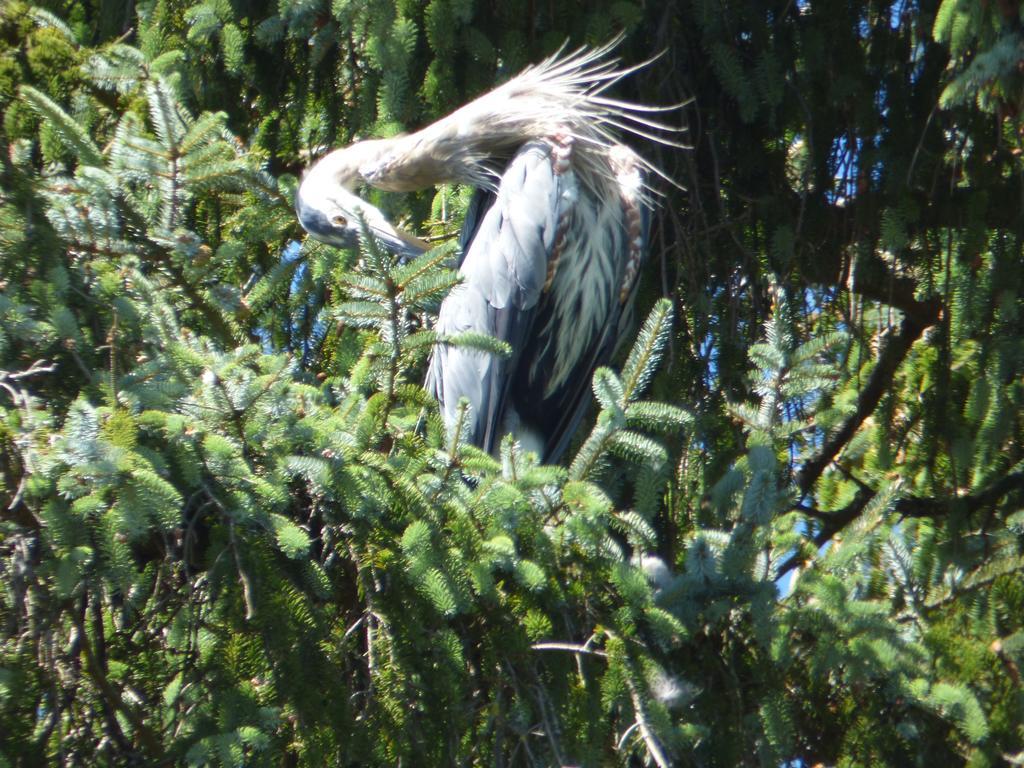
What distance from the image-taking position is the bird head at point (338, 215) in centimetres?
341

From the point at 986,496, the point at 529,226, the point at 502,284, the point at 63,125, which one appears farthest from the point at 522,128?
the point at 986,496

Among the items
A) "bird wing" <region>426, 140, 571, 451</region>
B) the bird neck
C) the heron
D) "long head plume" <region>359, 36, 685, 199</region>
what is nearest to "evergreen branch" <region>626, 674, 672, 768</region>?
"bird wing" <region>426, 140, 571, 451</region>

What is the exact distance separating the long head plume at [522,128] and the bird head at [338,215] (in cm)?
12

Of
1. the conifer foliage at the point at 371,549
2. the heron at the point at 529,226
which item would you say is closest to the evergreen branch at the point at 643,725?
the conifer foliage at the point at 371,549

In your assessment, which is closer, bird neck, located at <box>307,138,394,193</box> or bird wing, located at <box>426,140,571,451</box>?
bird wing, located at <box>426,140,571,451</box>

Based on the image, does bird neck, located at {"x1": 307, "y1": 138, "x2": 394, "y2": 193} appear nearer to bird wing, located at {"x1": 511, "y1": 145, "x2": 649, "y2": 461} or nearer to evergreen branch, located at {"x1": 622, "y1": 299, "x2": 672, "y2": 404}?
bird wing, located at {"x1": 511, "y1": 145, "x2": 649, "y2": 461}

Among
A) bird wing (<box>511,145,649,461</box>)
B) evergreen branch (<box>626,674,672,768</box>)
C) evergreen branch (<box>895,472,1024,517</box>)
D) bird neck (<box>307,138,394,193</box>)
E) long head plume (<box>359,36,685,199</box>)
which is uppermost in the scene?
long head plume (<box>359,36,685,199</box>)

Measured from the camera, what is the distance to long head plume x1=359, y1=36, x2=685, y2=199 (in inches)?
139

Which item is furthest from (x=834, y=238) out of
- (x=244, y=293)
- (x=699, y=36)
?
(x=244, y=293)

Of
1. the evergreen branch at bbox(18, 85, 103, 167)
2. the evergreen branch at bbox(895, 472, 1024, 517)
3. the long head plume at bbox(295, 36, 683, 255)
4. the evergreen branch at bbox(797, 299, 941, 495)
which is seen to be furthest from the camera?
the evergreen branch at bbox(797, 299, 941, 495)

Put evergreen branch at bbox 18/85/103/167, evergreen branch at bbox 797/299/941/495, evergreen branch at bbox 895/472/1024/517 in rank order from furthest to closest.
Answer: evergreen branch at bbox 797/299/941/495 → evergreen branch at bbox 895/472/1024/517 → evergreen branch at bbox 18/85/103/167

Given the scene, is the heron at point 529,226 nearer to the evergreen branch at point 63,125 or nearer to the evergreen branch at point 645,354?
the evergreen branch at point 63,125

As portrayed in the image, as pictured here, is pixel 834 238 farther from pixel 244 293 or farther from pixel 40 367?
pixel 40 367

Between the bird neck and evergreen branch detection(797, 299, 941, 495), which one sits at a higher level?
the bird neck
